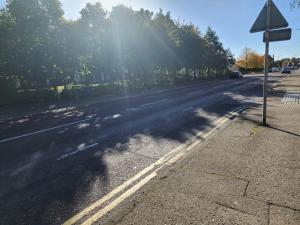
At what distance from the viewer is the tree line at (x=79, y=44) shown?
1797cm

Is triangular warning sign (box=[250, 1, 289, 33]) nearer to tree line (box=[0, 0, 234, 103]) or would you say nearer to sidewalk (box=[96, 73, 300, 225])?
sidewalk (box=[96, 73, 300, 225])

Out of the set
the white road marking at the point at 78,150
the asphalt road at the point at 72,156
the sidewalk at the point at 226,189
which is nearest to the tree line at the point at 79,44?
the asphalt road at the point at 72,156

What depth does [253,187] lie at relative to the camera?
14.4ft

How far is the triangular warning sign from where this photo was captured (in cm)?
759

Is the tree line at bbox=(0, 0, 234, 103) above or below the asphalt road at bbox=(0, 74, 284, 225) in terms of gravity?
above

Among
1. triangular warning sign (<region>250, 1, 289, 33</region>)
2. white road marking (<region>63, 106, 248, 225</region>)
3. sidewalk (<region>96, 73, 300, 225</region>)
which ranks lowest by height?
white road marking (<region>63, 106, 248, 225</region>)

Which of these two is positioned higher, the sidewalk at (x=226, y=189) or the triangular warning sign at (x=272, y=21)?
the triangular warning sign at (x=272, y=21)

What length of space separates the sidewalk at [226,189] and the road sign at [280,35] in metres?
2.91

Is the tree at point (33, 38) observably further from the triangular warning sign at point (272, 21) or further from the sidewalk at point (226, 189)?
the sidewalk at point (226, 189)

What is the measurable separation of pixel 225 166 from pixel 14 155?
5.03 metres

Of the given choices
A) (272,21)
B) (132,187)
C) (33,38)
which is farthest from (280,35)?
(33,38)

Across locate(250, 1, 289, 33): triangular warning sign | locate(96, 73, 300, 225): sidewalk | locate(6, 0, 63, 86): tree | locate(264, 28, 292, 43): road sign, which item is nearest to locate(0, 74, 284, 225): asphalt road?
locate(96, 73, 300, 225): sidewalk

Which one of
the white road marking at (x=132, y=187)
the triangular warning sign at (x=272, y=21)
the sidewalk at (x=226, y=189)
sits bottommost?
the white road marking at (x=132, y=187)

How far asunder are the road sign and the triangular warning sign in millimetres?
139
